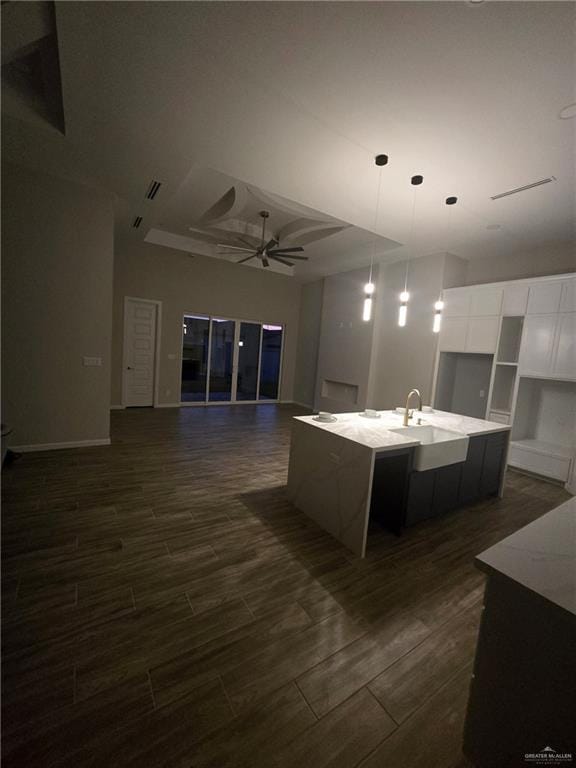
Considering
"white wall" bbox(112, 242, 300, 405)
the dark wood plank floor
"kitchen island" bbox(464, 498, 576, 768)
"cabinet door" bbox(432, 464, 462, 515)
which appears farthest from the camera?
"white wall" bbox(112, 242, 300, 405)

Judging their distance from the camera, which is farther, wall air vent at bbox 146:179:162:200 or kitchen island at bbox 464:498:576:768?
wall air vent at bbox 146:179:162:200

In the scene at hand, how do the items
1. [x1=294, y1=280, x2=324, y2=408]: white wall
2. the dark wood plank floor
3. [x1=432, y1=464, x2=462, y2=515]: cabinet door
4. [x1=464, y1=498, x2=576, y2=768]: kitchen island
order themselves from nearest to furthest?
1. [x1=464, y1=498, x2=576, y2=768]: kitchen island
2. the dark wood plank floor
3. [x1=432, y1=464, x2=462, y2=515]: cabinet door
4. [x1=294, y1=280, x2=324, y2=408]: white wall

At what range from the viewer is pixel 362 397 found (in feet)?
21.8

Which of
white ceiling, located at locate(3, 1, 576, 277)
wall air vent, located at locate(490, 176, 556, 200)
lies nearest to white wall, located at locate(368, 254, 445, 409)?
white ceiling, located at locate(3, 1, 576, 277)

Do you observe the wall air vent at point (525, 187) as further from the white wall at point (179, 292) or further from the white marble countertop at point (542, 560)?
the white wall at point (179, 292)

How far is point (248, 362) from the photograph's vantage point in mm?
8023

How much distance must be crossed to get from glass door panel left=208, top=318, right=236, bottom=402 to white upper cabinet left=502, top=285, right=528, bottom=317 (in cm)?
542

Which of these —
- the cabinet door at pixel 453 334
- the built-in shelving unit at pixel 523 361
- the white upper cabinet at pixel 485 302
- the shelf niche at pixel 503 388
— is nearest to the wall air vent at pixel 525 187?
the built-in shelving unit at pixel 523 361

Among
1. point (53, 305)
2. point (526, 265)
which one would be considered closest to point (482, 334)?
point (526, 265)

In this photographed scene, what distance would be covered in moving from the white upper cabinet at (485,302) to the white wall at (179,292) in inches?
177

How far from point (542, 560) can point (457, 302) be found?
4.94 metres

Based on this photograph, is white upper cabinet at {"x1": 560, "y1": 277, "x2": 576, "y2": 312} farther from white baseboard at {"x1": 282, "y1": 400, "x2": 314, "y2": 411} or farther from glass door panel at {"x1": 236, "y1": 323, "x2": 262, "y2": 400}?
glass door panel at {"x1": 236, "y1": 323, "x2": 262, "y2": 400}

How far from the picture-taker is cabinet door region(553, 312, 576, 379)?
12.6 feet

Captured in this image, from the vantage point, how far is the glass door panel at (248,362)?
786 cm
